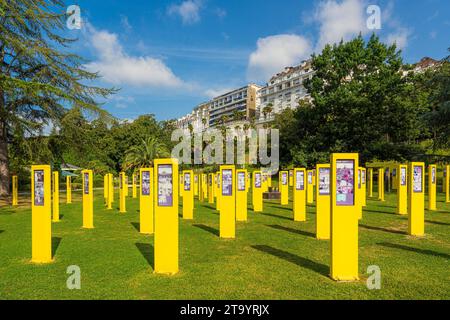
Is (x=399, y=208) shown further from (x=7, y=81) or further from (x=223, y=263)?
(x=7, y=81)

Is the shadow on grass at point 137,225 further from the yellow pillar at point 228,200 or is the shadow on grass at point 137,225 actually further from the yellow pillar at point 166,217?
the yellow pillar at point 166,217

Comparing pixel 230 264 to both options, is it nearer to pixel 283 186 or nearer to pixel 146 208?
pixel 146 208

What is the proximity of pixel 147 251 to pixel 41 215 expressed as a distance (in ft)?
7.83

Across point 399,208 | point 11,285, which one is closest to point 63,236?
point 11,285

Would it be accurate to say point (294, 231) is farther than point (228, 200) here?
Yes

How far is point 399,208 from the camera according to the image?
13641 millimetres

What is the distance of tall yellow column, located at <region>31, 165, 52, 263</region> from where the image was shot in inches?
280

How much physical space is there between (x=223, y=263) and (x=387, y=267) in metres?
3.09

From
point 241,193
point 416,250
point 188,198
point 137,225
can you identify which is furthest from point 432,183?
point 137,225

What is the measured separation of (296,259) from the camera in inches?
277

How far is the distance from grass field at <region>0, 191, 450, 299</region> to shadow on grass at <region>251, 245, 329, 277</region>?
0.7 inches

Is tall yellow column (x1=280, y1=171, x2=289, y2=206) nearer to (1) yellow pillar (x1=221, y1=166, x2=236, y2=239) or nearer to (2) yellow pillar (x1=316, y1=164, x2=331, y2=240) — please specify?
(2) yellow pillar (x1=316, y1=164, x2=331, y2=240)

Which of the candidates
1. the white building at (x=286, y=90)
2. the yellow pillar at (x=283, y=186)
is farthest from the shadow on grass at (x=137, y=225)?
the white building at (x=286, y=90)
